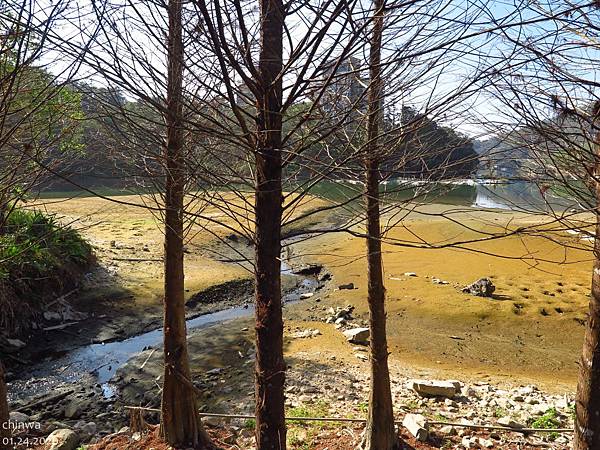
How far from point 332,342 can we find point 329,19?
341 inches

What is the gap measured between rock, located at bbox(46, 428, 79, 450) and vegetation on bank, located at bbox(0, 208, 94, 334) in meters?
3.65

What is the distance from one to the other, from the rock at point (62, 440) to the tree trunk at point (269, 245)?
421 cm

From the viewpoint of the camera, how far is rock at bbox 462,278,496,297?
41.8 ft

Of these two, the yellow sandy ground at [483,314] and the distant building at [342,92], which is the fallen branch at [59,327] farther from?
the distant building at [342,92]

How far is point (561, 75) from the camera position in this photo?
2787 mm

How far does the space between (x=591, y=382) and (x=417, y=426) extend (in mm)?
2363

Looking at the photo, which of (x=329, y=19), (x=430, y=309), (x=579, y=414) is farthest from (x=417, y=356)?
(x=329, y=19)

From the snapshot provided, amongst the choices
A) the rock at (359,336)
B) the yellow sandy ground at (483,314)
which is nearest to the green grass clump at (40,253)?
the yellow sandy ground at (483,314)

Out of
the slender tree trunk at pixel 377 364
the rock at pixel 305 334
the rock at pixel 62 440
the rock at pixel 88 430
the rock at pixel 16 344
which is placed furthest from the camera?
the rock at pixel 305 334

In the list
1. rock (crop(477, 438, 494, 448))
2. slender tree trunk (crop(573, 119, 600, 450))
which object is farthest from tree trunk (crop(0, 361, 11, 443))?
rock (crop(477, 438, 494, 448))

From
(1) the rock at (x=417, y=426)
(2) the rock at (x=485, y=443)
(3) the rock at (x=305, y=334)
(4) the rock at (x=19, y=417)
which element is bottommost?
(3) the rock at (x=305, y=334)

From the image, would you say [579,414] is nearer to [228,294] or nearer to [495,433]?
[495,433]

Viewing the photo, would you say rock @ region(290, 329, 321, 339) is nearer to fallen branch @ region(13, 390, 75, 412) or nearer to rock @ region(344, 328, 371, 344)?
rock @ region(344, 328, 371, 344)

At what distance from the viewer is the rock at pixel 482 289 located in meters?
12.7
